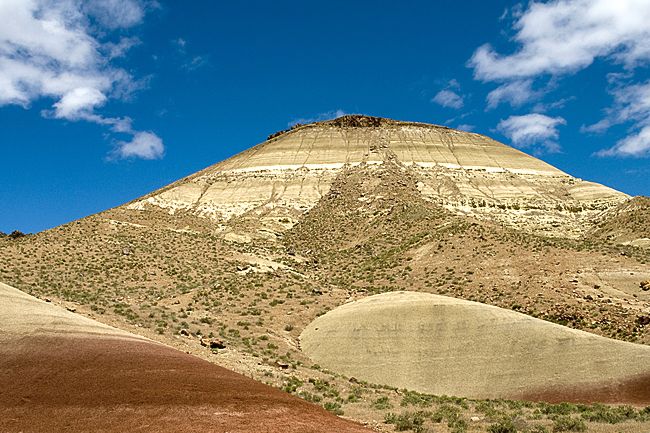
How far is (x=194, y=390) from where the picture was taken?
10.2 m

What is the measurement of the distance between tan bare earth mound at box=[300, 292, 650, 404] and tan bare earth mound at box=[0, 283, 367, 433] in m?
8.04

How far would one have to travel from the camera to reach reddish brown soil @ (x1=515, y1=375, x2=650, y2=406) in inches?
569

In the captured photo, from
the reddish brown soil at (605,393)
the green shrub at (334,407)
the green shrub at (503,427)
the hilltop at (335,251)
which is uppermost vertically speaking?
the hilltop at (335,251)

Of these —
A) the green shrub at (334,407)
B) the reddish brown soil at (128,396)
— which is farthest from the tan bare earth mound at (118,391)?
the green shrub at (334,407)

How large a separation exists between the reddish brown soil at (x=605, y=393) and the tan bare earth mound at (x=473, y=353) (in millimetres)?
26

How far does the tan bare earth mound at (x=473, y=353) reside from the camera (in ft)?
50.6

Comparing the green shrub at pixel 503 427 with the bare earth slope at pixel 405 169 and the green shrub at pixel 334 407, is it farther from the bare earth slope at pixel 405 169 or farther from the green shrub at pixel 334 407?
the bare earth slope at pixel 405 169

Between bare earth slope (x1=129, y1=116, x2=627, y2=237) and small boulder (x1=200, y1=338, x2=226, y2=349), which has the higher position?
bare earth slope (x1=129, y1=116, x2=627, y2=237)

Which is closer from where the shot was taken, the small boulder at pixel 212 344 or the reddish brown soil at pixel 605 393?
the reddish brown soil at pixel 605 393

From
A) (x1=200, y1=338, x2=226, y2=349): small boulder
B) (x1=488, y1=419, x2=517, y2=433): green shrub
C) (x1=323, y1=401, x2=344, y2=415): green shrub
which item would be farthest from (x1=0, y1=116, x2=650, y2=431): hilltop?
(x1=488, y1=419, x2=517, y2=433): green shrub

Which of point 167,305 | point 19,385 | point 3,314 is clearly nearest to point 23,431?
point 19,385

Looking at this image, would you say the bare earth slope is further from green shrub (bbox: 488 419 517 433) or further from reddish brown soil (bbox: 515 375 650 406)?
green shrub (bbox: 488 419 517 433)

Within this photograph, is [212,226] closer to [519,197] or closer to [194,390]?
[519,197]

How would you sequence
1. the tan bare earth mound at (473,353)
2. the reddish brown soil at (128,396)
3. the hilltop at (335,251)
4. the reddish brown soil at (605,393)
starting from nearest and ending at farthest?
the reddish brown soil at (128,396) → the reddish brown soil at (605,393) → the tan bare earth mound at (473,353) → the hilltop at (335,251)
